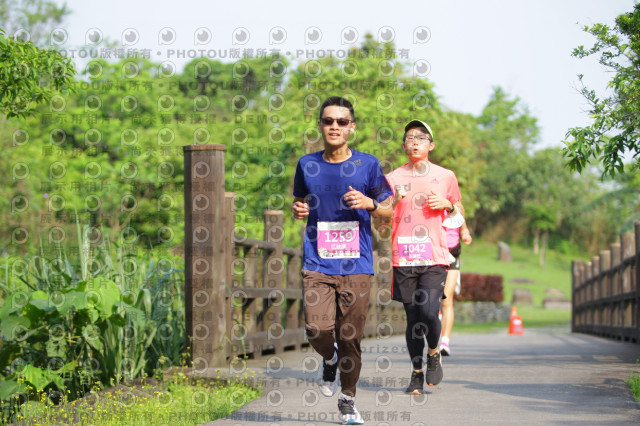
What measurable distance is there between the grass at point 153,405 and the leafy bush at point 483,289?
27449 millimetres

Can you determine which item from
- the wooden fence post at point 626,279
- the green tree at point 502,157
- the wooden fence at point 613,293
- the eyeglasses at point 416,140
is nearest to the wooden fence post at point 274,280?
the eyeglasses at point 416,140

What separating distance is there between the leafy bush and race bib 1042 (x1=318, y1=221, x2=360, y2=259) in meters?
28.6

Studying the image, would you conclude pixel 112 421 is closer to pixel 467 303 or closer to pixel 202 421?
pixel 202 421

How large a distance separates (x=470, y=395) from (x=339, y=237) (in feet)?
5.90

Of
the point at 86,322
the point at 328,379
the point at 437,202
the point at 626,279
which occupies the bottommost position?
the point at 328,379

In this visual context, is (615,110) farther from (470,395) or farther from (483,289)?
(483,289)

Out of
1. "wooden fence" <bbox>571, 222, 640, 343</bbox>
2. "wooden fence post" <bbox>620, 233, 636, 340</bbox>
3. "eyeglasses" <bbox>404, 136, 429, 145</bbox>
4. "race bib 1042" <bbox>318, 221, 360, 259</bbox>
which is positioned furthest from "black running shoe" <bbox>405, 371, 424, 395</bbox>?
"wooden fence post" <bbox>620, 233, 636, 340</bbox>

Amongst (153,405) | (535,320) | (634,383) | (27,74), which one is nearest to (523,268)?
(535,320)

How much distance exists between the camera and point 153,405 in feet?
18.6

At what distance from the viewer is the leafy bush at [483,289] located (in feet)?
108

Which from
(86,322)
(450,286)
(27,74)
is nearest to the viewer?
(27,74)

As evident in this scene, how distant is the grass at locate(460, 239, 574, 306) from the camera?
45803 millimetres

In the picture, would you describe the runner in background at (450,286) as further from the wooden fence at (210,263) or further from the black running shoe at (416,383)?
the wooden fence at (210,263)

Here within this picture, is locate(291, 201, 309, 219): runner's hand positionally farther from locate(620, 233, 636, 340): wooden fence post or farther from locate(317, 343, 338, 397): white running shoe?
locate(620, 233, 636, 340): wooden fence post
